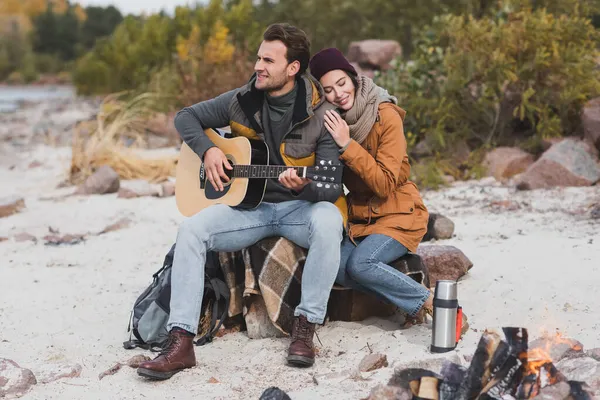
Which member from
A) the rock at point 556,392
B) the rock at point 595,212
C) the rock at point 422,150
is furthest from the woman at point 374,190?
the rock at point 422,150

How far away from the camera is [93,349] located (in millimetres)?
4332

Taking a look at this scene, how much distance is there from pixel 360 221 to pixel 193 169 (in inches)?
38.5

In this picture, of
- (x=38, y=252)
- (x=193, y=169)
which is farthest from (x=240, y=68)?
(x=193, y=169)

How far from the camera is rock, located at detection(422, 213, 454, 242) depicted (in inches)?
232

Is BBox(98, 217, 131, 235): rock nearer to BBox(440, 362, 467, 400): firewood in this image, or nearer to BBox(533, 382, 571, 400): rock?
BBox(440, 362, 467, 400): firewood

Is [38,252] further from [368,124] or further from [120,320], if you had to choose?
[368,124]

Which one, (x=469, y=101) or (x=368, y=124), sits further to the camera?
(x=469, y=101)

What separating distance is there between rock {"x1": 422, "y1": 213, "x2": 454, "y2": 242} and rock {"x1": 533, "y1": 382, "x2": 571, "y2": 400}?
2871 mm

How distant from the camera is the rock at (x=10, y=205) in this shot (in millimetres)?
7996

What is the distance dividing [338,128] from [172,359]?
52.0 inches

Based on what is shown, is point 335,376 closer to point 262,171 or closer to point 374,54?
point 262,171

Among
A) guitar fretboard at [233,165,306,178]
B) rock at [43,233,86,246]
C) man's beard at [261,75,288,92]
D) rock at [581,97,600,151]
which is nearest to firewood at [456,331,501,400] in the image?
guitar fretboard at [233,165,306,178]

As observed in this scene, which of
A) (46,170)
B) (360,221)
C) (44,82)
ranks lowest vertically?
(44,82)

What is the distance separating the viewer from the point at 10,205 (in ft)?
26.5
